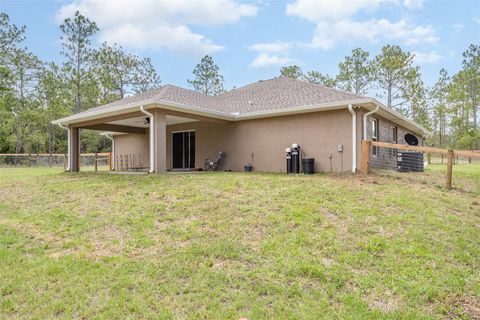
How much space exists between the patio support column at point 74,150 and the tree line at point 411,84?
2130 centimetres

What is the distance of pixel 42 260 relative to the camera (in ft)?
14.7

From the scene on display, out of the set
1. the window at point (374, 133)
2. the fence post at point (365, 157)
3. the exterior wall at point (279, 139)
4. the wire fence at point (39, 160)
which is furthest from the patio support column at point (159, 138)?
the wire fence at point (39, 160)

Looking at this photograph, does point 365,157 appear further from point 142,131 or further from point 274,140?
point 142,131

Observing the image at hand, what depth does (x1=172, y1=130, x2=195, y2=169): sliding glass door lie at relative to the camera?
→ 14.8 meters

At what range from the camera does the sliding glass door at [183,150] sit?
14781 mm

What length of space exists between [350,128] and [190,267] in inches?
315

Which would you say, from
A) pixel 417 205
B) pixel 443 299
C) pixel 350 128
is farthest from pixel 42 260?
pixel 350 128

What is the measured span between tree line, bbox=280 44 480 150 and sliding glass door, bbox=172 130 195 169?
18946mm

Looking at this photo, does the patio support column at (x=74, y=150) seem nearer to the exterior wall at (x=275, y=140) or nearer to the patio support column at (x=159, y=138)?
the exterior wall at (x=275, y=140)

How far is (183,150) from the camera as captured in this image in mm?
15117

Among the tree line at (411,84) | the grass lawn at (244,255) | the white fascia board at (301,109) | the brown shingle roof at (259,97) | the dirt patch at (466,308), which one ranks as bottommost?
the dirt patch at (466,308)

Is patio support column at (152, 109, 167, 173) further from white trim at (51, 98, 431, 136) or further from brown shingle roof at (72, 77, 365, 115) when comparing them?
brown shingle roof at (72, 77, 365, 115)

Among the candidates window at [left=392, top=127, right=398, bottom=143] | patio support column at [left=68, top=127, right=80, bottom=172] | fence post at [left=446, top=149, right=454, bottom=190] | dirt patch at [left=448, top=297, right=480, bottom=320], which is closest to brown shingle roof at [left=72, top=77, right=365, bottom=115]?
patio support column at [left=68, top=127, right=80, bottom=172]

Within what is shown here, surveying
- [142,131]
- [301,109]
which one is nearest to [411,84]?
[301,109]
